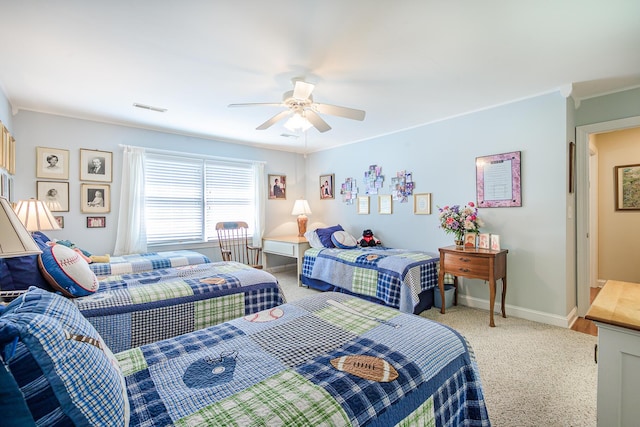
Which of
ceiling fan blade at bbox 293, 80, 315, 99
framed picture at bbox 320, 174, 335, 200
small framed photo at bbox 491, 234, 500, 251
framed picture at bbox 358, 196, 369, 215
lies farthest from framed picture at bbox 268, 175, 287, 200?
small framed photo at bbox 491, 234, 500, 251

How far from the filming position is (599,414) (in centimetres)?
129

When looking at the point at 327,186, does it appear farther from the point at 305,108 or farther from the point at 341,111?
the point at 341,111

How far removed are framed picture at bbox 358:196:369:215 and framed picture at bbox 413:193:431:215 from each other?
88cm

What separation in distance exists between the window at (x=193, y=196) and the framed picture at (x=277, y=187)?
15.3 inches

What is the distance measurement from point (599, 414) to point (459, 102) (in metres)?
2.90

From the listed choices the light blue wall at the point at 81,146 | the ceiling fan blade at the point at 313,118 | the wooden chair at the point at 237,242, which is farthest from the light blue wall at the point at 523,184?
the light blue wall at the point at 81,146

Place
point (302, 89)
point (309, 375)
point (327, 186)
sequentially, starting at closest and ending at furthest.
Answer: point (309, 375) → point (302, 89) → point (327, 186)

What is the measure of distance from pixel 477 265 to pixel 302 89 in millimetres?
2443

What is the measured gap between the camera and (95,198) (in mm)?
3816

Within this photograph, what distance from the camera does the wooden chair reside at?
469cm

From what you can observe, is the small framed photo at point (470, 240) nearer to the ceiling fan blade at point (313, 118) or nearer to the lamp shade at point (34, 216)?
the ceiling fan blade at point (313, 118)

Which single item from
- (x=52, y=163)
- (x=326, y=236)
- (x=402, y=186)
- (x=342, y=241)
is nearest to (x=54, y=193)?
(x=52, y=163)

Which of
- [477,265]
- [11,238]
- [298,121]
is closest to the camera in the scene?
[11,238]

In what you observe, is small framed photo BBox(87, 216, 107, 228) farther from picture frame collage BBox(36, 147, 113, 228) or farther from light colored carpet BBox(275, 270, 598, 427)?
light colored carpet BBox(275, 270, 598, 427)
